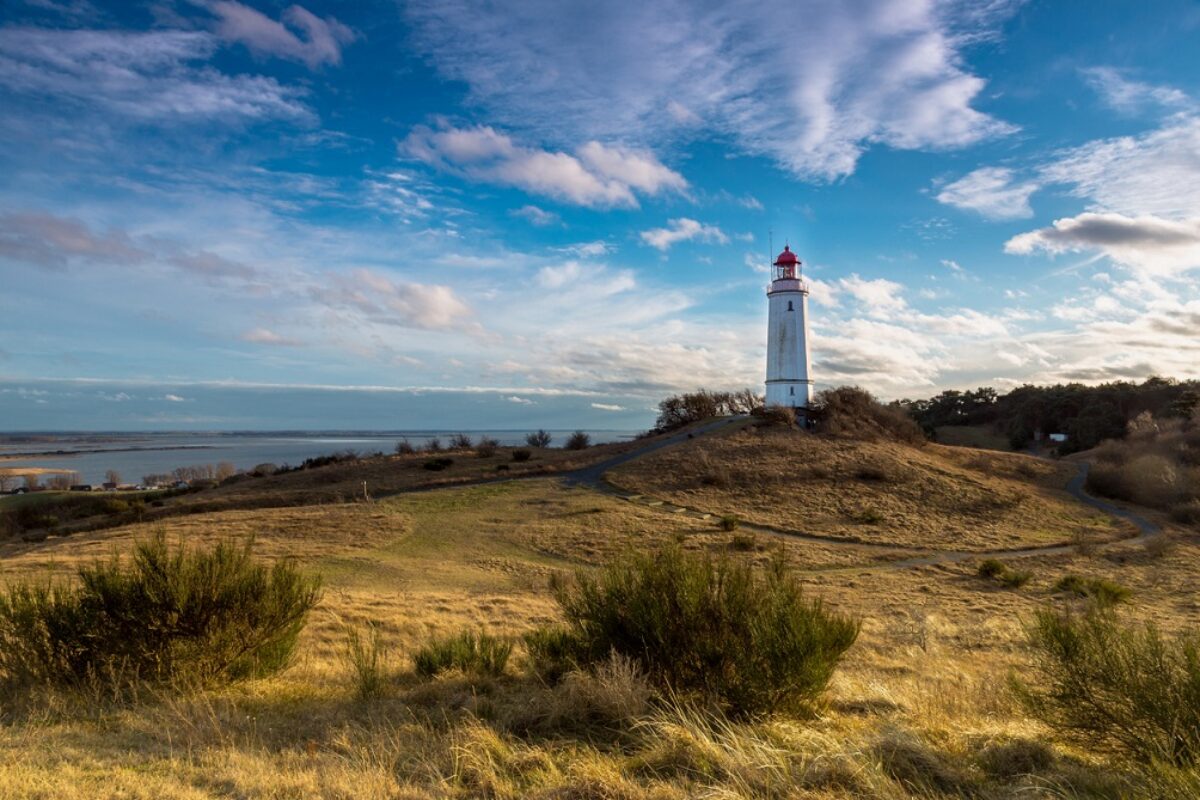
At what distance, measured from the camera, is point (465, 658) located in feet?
23.9

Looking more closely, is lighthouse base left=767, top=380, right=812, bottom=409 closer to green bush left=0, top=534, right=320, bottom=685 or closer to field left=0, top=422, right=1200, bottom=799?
Answer: field left=0, top=422, right=1200, bottom=799

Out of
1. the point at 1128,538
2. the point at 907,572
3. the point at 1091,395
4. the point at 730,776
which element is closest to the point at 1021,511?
the point at 1128,538

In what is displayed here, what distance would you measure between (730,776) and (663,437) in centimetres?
3850

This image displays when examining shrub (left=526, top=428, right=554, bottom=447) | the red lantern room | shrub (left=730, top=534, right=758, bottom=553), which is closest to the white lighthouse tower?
the red lantern room

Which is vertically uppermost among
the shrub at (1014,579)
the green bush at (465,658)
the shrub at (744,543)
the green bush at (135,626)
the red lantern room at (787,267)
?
the red lantern room at (787,267)

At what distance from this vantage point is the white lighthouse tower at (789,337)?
42406mm

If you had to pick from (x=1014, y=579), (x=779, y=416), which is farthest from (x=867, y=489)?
(x=1014, y=579)

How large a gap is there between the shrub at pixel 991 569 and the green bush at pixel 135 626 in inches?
769

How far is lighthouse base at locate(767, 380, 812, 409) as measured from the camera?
140 feet

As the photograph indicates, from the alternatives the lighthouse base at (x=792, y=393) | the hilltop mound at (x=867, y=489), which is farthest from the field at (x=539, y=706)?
the lighthouse base at (x=792, y=393)

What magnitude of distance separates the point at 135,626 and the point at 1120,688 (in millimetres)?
8091

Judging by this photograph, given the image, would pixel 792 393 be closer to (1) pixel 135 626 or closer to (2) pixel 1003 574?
(2) pixel 1003 574

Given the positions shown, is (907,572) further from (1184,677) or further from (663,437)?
(663,437)

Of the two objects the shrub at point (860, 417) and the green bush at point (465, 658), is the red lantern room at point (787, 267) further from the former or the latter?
the green bush at point (465, 658)
